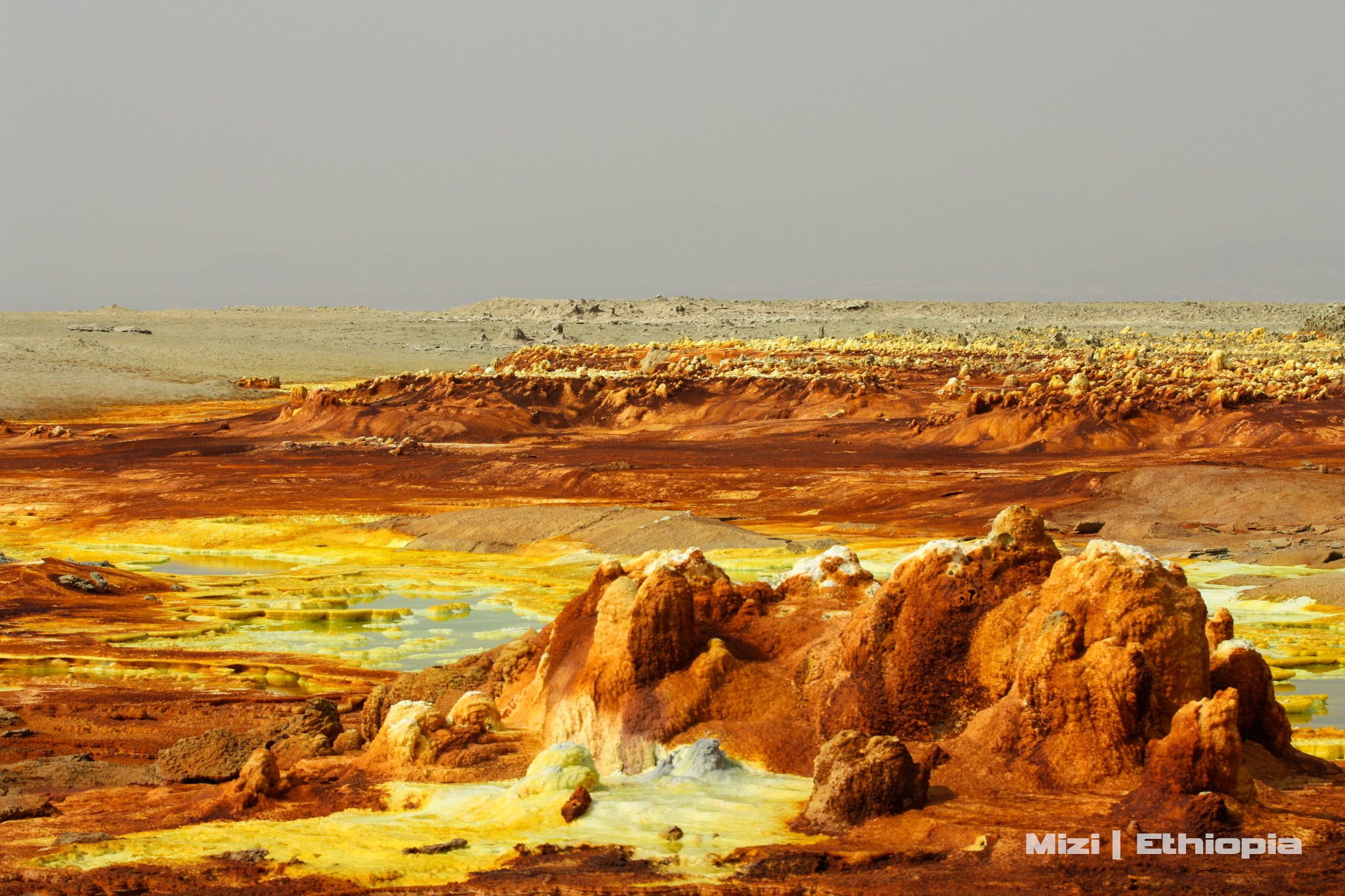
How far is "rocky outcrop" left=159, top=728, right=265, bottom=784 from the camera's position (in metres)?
9.34

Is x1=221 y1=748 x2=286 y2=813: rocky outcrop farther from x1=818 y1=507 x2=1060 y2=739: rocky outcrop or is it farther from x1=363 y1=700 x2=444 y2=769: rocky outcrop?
x1=818 y1=507 x2=1060 y2=739: rocky outcrop

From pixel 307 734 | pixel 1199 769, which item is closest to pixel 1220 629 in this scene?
pixel 1199 769

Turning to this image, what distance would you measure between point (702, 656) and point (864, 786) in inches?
79.0

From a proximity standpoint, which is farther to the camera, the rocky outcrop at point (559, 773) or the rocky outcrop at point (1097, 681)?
the rocky outcrop at point (559, 773)

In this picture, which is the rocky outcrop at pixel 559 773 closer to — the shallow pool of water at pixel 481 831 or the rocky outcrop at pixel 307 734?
the shallow pool of water at pixel 481 831

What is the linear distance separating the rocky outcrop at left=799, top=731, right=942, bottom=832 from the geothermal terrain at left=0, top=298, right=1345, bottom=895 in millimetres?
19

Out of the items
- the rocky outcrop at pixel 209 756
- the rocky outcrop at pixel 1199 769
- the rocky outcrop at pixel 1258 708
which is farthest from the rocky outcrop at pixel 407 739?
the rocky outcrop at pixel 1258 708

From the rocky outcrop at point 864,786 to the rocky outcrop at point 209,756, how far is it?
4.14 m

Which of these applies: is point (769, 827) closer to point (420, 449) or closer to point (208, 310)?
point (420, 449)

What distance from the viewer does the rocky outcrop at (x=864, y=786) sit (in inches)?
270

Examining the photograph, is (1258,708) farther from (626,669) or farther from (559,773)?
(559,773)

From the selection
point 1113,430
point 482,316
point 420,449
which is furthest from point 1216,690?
point 482,316

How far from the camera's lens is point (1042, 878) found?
602 cm

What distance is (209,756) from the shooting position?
31.2ft
